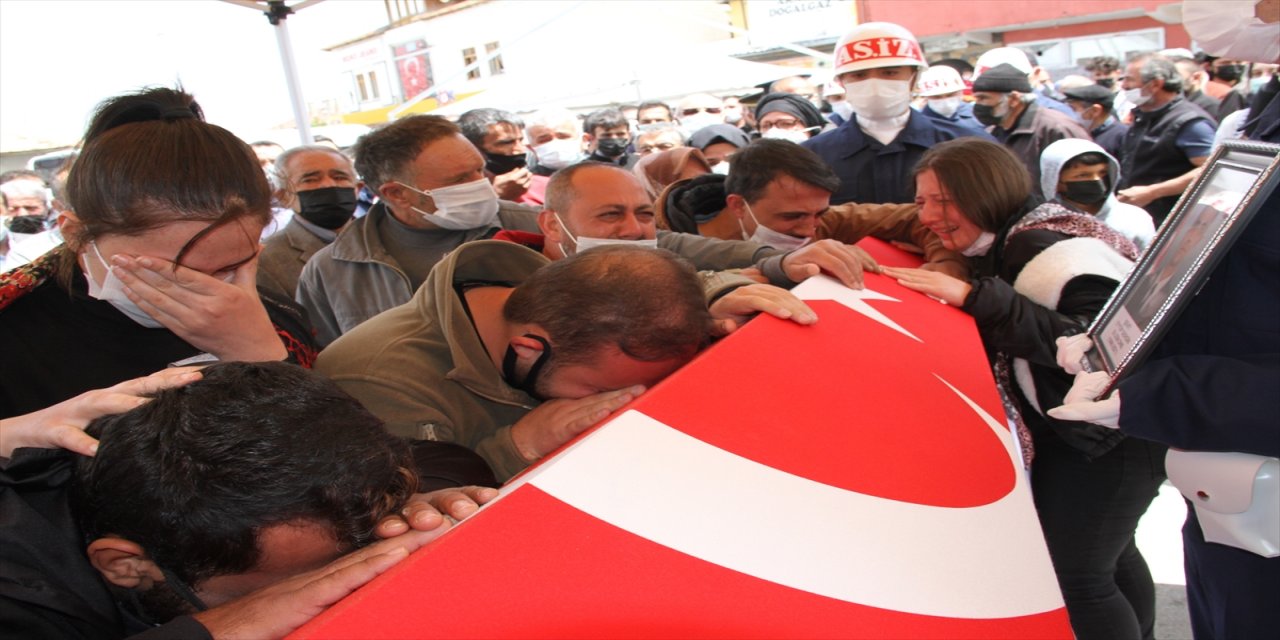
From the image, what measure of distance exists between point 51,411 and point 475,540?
0.67 meters

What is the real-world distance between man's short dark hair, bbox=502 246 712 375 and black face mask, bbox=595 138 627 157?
6.36 meters

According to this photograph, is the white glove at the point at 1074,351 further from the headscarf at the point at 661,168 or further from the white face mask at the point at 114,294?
the headscarf at the point at 661,168

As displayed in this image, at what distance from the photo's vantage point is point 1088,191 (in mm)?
3424

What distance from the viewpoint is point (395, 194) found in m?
3.29

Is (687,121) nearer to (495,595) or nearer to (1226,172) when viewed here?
(1226,172)

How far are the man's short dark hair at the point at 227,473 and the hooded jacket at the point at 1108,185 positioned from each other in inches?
131

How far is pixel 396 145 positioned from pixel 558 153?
432 cm

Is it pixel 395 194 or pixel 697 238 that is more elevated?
pixel 395 194

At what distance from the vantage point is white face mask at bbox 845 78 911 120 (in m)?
3.98

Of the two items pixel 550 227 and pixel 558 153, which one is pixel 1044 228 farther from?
pixel 558 153

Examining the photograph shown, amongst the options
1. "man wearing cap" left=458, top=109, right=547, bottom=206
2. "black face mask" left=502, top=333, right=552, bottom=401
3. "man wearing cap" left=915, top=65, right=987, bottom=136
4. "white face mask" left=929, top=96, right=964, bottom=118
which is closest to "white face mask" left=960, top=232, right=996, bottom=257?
"black face mask" left=502, top=333, right=552, bottom=401

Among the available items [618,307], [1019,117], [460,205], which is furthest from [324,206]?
[1019,117]

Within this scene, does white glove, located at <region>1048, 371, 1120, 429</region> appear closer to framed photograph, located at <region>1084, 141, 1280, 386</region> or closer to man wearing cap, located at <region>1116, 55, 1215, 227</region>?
framed photograph, located at <region>1084, 141, 1280, 386</region>

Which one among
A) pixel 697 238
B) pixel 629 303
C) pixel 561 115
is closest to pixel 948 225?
pixel 697 238
